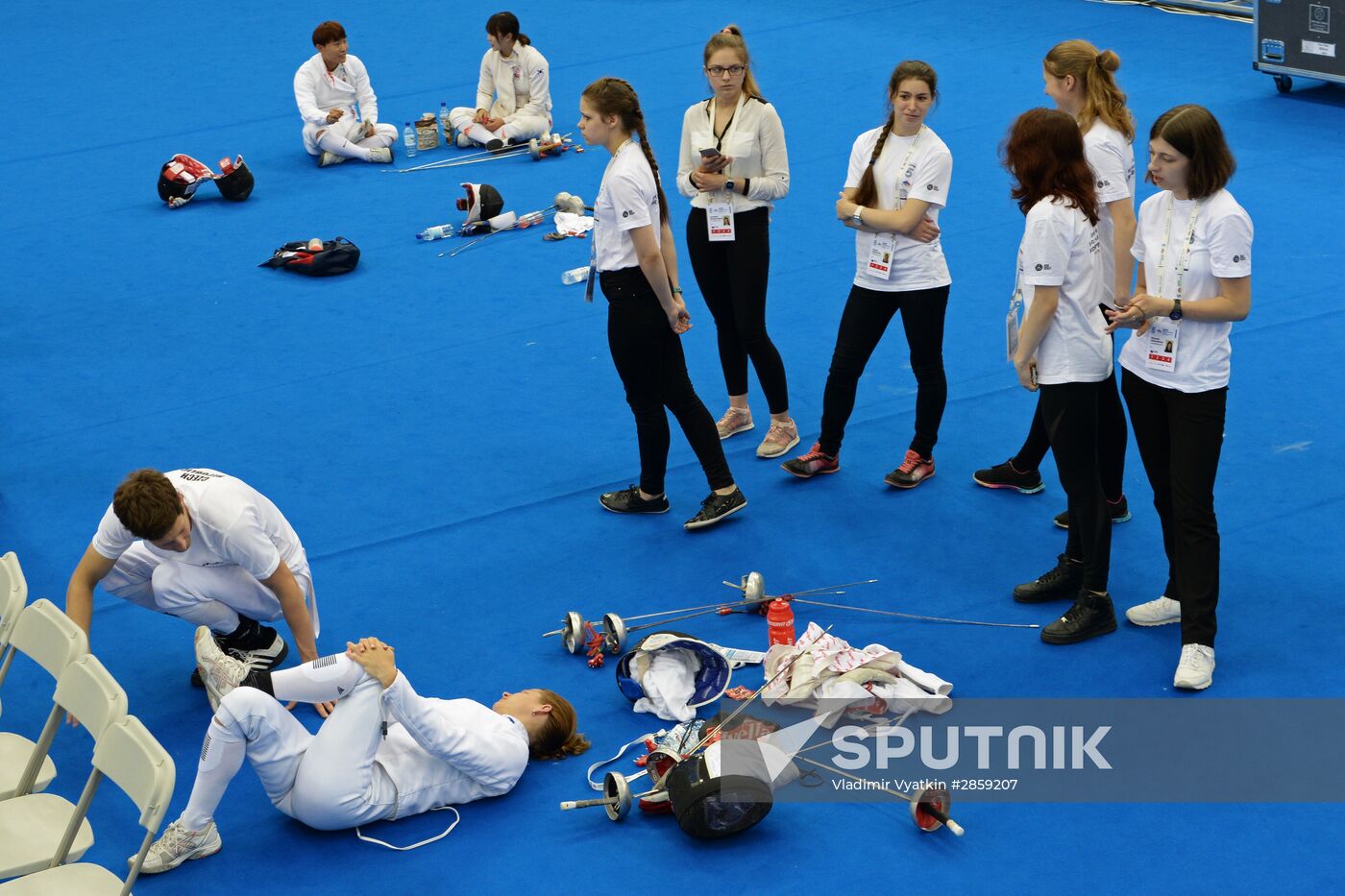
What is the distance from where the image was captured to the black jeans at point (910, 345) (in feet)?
20.1

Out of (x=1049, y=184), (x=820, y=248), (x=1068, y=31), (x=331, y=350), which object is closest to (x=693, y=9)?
(x=1068, y=31)

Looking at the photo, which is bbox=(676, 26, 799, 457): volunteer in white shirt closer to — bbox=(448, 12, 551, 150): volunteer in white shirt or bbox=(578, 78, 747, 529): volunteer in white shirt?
bbox=(578, 78, 747, 529): volunteer in white shirt

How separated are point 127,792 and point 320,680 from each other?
69 centimetres

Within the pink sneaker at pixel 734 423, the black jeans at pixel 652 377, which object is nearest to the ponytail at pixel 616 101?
the black jeans at pixel 652 377

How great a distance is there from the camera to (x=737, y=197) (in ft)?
21.1

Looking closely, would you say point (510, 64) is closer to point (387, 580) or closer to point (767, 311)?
point (767, 311)

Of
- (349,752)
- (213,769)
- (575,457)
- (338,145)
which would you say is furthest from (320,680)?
(338,145)

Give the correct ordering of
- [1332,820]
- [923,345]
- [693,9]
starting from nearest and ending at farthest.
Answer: [1332,820]
[923,345]
[693,9]

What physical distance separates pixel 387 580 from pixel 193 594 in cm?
100

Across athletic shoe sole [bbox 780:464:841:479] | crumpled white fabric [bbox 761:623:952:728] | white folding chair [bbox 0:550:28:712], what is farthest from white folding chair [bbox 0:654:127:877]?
athletic shoe sole [bbox 780:464:841:479]

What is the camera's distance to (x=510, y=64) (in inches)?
Answer: 468

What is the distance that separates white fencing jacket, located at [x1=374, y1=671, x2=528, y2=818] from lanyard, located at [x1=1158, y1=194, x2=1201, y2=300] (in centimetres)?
257

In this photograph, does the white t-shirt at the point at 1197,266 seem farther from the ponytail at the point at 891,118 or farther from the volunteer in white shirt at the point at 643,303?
the volunteer in white shirt at the point at 643,303

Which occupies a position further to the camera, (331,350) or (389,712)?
(331,350)
